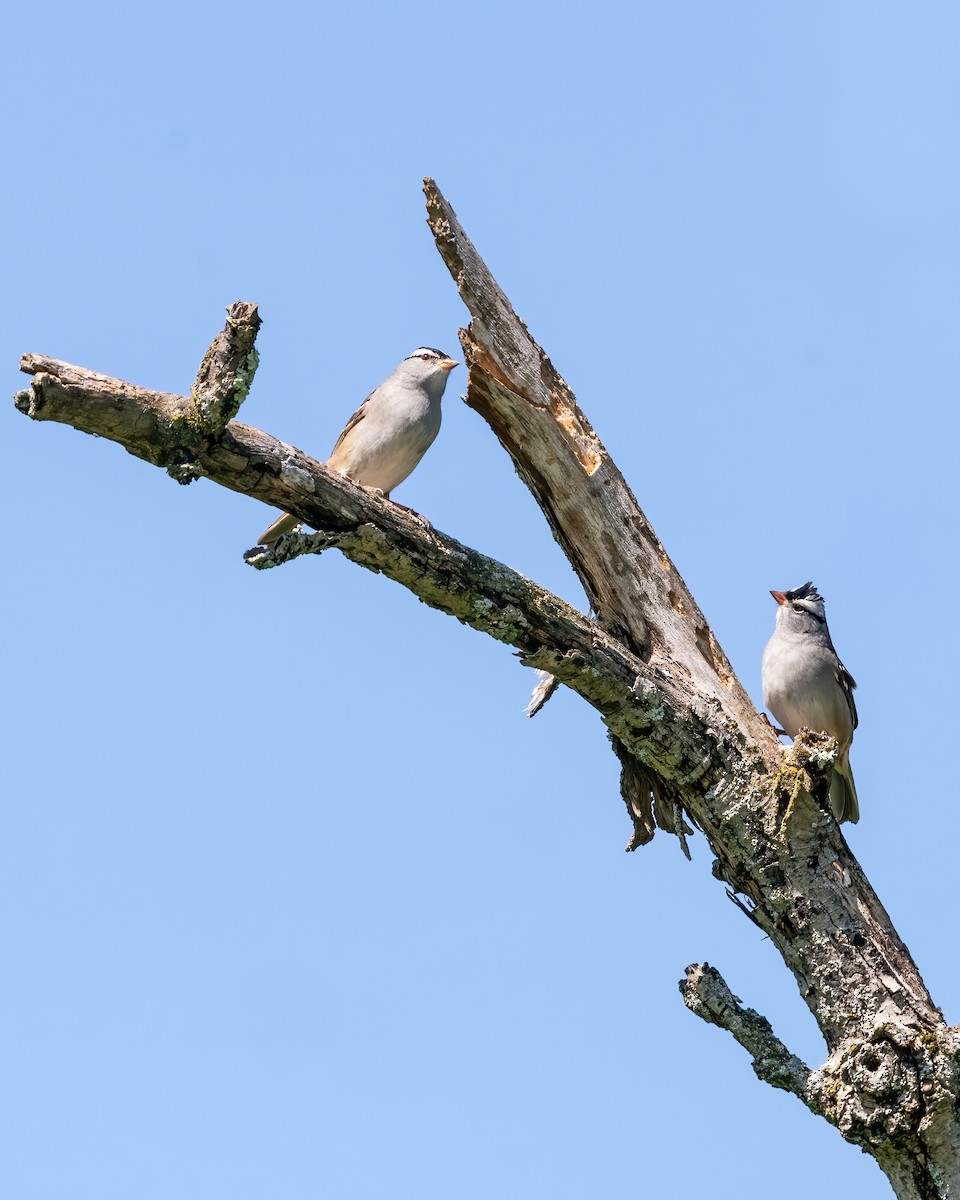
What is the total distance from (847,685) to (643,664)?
2982mm

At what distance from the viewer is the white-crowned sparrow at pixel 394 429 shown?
861cm

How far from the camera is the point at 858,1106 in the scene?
5539 millimetres

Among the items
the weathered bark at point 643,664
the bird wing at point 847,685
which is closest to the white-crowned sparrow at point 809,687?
the bird wing at point 847,685

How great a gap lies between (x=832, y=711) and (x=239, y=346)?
5108 mm

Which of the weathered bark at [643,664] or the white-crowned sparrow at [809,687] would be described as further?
the white-crowned sparrow at [809,687]

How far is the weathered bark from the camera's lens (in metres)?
5.47

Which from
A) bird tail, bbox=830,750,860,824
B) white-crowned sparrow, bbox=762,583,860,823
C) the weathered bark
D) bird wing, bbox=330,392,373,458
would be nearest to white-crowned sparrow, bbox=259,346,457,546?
bird wing, bbox=330,392,373,458

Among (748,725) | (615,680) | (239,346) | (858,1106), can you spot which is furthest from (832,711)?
(239,346)

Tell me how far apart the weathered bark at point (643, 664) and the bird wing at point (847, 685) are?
7.01 feet

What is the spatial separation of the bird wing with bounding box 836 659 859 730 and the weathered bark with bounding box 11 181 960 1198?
7.01 feet

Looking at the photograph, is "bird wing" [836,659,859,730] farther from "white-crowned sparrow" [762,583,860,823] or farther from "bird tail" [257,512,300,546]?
"bird tail" [257,512,300,546]

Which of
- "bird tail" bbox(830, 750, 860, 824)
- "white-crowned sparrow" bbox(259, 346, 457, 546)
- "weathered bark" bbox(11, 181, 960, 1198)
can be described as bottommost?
"weathered bark" bbox(11, 181, 960, 1198)

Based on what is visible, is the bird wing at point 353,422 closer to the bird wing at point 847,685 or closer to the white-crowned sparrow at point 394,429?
the white-crowned sparrow at point 394,429

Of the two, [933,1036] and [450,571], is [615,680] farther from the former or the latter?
[933,1036]
